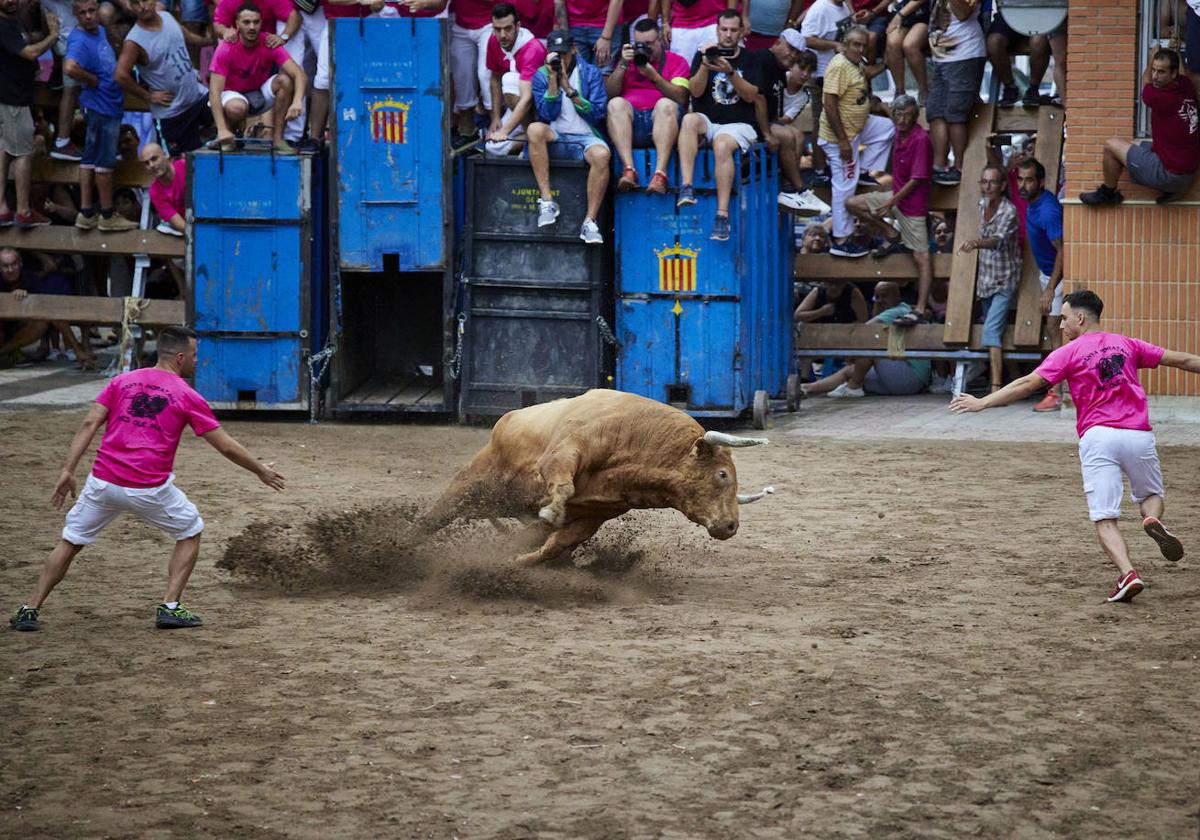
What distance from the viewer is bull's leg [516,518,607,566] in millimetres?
9430

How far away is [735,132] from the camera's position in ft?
51.5

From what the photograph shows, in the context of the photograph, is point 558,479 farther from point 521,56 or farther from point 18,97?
point 18,97

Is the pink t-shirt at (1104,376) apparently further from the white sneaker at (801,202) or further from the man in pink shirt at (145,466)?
the white sneaker at (801,202)

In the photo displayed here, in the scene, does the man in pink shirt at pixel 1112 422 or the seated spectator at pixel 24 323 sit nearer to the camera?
the man in pink shirt at pixel 1112 422

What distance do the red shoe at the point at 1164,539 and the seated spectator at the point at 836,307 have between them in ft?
29.7

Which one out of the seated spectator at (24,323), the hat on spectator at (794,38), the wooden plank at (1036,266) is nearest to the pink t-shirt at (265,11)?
the seated spectator at (24,323)

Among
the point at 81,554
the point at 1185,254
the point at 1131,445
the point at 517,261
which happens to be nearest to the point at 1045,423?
the point at 1185,254

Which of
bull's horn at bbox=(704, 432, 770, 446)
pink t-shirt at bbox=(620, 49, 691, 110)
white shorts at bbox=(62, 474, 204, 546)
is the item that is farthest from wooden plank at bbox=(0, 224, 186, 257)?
bull's horn at bbox=(704, 432, 770, 446)

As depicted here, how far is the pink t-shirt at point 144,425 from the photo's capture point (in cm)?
823

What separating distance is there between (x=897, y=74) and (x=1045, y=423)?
4075mm

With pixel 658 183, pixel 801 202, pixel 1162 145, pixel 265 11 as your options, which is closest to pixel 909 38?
pixel 801 202

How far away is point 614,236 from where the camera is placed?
16.2m

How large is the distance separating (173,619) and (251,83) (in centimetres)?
953

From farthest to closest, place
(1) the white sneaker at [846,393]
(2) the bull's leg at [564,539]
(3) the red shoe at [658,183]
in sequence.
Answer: (1) the white sneaker at [846,393] → (3) the red shoe at [658,183] → (2) the bull's leg at [564,539]
